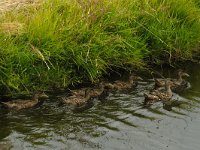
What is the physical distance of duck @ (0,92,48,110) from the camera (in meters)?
8.50

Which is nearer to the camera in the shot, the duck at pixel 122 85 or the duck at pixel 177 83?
the duck at pixel 122 85

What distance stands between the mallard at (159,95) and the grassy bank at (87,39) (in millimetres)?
901

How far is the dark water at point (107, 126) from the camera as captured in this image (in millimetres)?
7609

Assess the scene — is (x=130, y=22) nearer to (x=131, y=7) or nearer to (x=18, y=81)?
(x=131, y=7)

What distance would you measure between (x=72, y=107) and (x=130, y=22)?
2601 mm

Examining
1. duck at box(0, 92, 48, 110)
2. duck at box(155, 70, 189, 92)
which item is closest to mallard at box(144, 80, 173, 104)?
duck at box(155, 70, 189, 92)

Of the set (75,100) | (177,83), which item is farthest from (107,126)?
(177,83)

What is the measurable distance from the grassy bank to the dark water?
617mm

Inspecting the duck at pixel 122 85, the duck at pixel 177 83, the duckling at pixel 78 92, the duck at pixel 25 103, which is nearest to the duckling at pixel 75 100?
the duckling at pixel 78 92

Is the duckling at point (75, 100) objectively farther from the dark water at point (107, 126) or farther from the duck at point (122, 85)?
the duck at point (122, 85)

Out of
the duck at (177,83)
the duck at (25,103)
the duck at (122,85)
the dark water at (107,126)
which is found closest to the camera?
the dark water at (107,126)

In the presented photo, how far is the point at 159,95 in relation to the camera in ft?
31.1

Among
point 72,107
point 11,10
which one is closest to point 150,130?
point 72,107

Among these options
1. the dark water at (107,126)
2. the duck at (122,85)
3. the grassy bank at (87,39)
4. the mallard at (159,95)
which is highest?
the grassy bank at (87,39)
